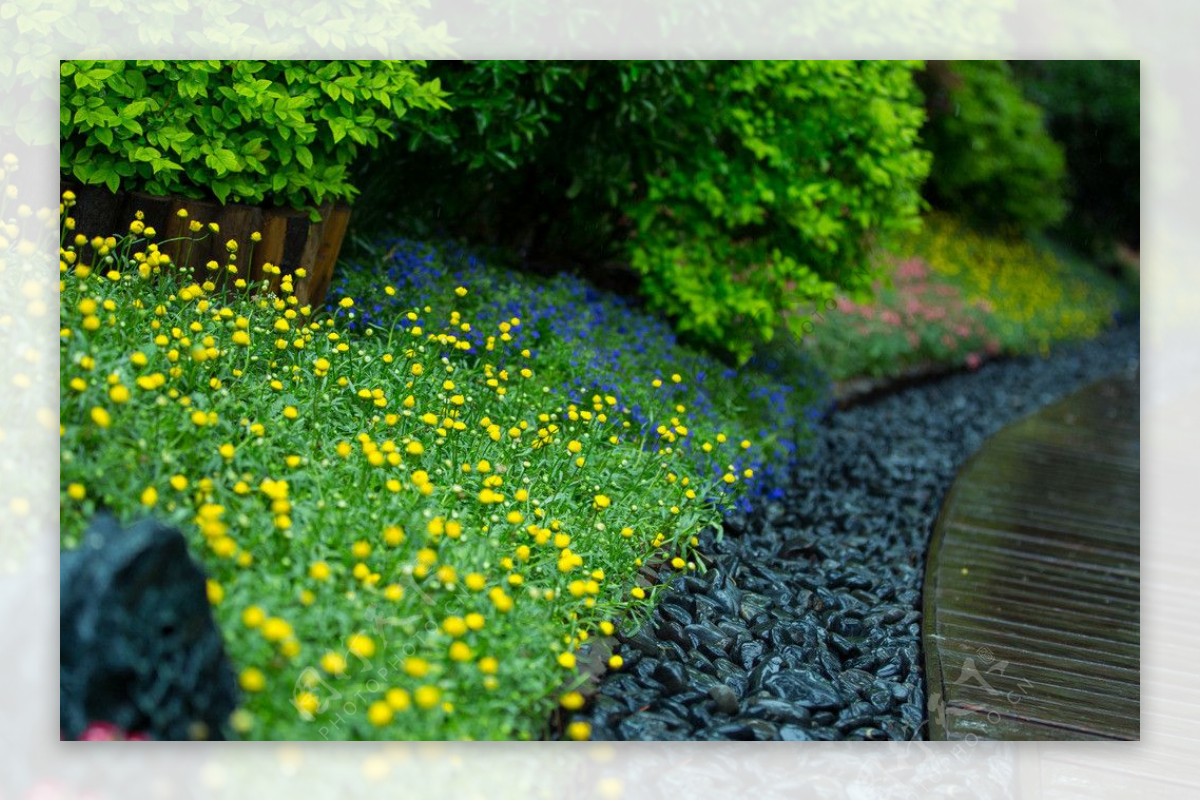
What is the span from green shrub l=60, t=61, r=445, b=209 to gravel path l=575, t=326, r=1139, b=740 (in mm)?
1771

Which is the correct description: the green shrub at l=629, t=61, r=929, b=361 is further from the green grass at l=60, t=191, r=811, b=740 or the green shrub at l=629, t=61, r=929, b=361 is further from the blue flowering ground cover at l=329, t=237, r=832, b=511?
the green grass at l=60, t=191, r=811, b=740

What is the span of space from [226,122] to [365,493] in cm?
142

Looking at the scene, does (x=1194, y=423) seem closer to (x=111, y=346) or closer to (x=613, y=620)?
(x=613, y=620)

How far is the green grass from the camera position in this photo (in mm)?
2035

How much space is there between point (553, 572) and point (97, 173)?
1794 mm

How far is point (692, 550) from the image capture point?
3197mm

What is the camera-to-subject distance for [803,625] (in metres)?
3.04

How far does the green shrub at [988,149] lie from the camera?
926 cm

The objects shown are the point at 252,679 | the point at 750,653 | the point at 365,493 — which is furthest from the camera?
the point at 750,653

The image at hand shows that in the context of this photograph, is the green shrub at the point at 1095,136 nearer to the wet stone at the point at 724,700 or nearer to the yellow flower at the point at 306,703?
the wet stone at the point at 724,700

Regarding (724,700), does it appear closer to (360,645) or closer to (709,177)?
(360,645)

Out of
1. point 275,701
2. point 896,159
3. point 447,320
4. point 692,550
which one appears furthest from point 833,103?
point 275,701

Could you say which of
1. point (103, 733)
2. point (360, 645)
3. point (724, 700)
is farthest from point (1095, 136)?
Answer: point (103, 733)

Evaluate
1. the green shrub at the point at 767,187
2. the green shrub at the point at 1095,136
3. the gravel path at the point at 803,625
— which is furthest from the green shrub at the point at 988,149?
the gravel path at the point at 803,625
